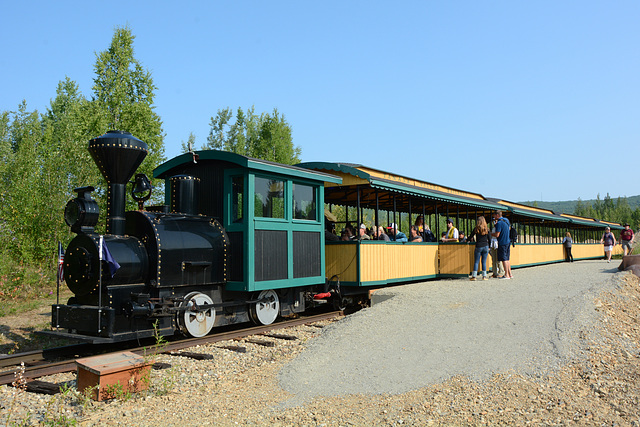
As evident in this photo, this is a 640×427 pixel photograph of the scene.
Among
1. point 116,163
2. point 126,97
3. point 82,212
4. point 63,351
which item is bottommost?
point 63,351

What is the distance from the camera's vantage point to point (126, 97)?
2222 centimetres

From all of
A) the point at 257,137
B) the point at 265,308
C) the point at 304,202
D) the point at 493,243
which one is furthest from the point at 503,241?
the point at 257,137

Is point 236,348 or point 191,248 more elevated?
point 191,248

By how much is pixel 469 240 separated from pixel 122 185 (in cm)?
1047

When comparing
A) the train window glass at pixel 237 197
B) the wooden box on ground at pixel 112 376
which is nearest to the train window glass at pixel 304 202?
the train window glass at pixel 237 197

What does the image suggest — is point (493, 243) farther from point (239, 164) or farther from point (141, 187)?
point (141, 187)

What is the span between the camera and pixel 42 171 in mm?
22375

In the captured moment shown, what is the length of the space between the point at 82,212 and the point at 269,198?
10.2 feet

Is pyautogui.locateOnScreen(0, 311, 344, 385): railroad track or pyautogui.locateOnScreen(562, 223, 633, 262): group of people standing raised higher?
pyautogui.locateOnScreen(562, 223, 633, 262): group of people standing

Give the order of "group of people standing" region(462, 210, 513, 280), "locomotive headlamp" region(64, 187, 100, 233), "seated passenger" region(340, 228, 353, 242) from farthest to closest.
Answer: "group of people standing" region(462, 210, 513, 280) < "seated passenger" region(340, 228, 353, 242) < "locomotive headlamp" region(64, 187, 100, 233)

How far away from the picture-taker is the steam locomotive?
7316 mm

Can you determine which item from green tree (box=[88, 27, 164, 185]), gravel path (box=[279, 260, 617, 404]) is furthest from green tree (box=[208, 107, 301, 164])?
gravel path (box=[279, 260, 617, 404])

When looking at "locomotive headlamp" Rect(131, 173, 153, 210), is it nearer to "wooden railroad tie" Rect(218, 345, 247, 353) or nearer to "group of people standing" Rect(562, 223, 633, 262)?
"wooden railroad tie" Rect(218, 345, 247, 353)

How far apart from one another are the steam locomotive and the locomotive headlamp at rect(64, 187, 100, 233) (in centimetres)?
2
